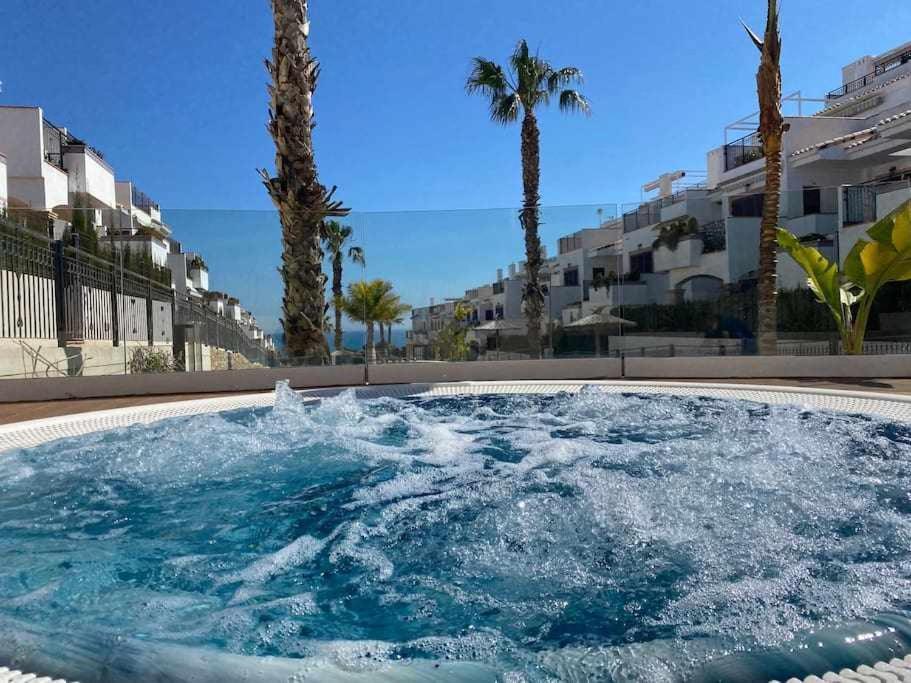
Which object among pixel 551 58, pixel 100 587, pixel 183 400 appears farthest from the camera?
pixel 551 58

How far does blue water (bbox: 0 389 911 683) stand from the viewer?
2.32m

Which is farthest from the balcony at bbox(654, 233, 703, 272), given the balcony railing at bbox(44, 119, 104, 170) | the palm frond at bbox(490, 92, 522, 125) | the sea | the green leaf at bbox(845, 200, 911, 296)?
the balcony railing at bbox(44, 119, 104, 170)

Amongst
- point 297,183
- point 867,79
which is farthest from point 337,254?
point 867,79

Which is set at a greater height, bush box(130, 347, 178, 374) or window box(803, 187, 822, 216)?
window box(803, 187, 822, 216)

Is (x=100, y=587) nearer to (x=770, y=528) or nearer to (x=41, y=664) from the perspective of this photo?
(x=41, y=664)

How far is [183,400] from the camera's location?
8250 mm

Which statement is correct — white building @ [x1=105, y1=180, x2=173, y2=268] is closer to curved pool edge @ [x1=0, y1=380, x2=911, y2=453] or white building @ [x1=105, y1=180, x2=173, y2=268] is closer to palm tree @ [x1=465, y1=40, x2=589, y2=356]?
curved pool edge @ [x1=0, y1=380, x2=911, y2=453]

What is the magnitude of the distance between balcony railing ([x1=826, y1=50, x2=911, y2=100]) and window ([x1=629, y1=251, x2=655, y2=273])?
87.0ft

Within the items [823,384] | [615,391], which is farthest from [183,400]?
[823,384]

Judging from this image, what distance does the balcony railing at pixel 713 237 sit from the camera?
12336 mm

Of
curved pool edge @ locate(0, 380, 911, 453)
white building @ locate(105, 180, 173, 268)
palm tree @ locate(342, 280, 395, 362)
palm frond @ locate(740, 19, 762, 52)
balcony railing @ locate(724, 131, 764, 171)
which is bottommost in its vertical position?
curved pool edge @ locate(0, 380, 911, 453)

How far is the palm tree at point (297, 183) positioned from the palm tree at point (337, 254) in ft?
0.51

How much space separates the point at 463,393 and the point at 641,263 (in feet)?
13.0

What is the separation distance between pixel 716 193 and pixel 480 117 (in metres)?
8.08
